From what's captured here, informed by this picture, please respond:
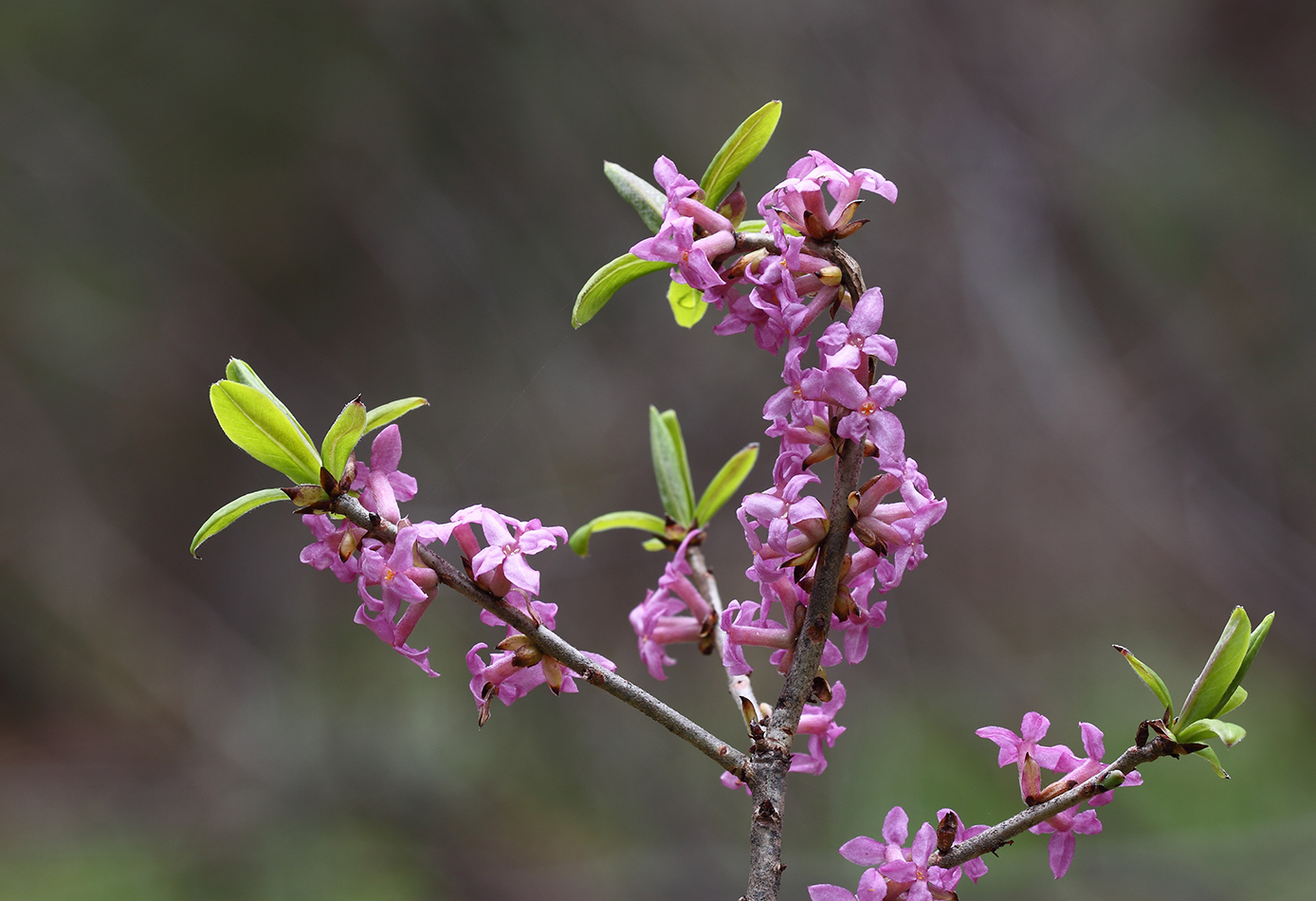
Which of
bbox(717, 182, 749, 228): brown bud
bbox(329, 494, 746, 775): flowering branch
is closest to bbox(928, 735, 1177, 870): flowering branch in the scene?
bbox(329, 494, 746, 775): flowering branch

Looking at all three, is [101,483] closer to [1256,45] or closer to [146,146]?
[146,146]

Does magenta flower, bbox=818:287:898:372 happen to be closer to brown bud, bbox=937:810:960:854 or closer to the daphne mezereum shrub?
the daphne mezereum shrub

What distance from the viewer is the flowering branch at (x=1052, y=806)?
39cm

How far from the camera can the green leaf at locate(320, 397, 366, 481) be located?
1.31ft

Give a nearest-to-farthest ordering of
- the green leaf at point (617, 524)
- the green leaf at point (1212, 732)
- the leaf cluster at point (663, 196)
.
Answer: the green leaf at point (1212, 732) → the leaf cluster at point (663, 196) → the green leaf at point (617, 524)

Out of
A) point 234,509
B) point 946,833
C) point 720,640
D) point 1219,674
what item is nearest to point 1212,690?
point 1219,674

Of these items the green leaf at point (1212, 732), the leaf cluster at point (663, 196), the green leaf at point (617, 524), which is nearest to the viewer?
the green leaf at point (1212, 732)

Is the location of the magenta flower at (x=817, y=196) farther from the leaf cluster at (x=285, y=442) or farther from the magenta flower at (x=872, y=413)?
the leaf cluster at (x=285, y=442)

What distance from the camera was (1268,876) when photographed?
2057 mm

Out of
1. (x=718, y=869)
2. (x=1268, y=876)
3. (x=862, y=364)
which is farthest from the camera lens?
(x=718, y=869)

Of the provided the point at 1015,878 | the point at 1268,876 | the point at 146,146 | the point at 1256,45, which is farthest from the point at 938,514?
the point at 1256,45

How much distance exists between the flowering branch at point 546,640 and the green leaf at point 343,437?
0.6 inches

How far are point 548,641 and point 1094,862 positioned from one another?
Answer: 2.22 metres

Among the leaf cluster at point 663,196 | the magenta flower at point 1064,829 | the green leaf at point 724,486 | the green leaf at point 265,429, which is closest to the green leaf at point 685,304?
the leaf cluster at point 663,196
